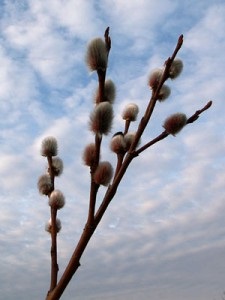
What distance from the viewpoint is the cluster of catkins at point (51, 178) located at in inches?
78.8

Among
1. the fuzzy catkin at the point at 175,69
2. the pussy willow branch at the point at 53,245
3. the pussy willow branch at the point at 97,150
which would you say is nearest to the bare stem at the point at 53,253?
the pussy willow branch at the point at 53,245

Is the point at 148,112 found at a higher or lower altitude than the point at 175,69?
lower

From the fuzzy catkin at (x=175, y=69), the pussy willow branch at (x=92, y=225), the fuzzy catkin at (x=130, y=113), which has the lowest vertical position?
the pussy willow branch at (x=92, y=225)

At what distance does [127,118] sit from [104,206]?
63 centimetres

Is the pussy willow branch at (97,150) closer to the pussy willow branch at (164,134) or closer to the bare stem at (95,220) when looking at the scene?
the bare stem at (95,220)

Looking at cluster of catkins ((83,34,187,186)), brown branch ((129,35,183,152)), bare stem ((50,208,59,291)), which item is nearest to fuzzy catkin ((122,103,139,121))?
cluster of catkins ((83,34,187,186))

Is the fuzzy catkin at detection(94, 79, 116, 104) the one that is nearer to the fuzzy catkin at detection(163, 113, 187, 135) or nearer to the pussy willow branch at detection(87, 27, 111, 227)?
the pussy willow branch at detection(87, 27, 111, 227)

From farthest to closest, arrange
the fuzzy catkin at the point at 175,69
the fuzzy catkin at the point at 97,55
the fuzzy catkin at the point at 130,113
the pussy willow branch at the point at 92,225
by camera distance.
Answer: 1. the fuzzy catkin at the point at 130,113
2. the fuzzy catkin at the point at 175,69
3. the fuzzy catkin at the point at 97,55
4. the pussy willow branch at the point at 92,225

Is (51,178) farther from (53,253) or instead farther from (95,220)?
(95,220)

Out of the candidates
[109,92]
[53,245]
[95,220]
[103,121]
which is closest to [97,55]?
[109,92]

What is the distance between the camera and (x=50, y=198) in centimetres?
201

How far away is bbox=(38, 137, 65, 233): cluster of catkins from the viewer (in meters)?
2.00

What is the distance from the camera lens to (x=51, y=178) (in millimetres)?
2137

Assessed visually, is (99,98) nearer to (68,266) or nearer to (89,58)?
(89,58)
